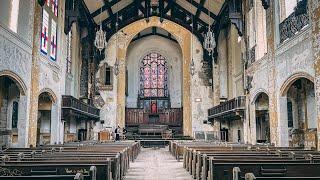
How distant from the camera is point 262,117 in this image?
20.5 metres

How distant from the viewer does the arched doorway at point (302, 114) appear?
46.0 ft

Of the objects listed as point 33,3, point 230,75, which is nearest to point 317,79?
point 33,3

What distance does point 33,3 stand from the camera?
14.3 m

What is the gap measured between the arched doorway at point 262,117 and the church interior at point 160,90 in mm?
81

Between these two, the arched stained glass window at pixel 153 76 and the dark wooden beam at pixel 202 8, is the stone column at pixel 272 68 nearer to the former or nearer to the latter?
the dark wooden beam at pixel 202 8

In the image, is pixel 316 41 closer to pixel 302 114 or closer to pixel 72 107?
pixel 302 114

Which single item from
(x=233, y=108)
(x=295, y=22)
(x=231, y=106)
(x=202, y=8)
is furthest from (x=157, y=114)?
(x=295, y=22)

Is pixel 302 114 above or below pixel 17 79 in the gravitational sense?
below

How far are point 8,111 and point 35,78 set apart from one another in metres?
2.11

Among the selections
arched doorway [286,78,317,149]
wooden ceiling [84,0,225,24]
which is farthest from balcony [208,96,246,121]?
wooden ceiling [84,0,225,24]

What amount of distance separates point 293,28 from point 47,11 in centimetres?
1088

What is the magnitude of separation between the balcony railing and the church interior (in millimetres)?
45

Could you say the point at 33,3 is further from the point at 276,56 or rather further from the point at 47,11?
the point at 276,56

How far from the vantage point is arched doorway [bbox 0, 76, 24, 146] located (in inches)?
576
